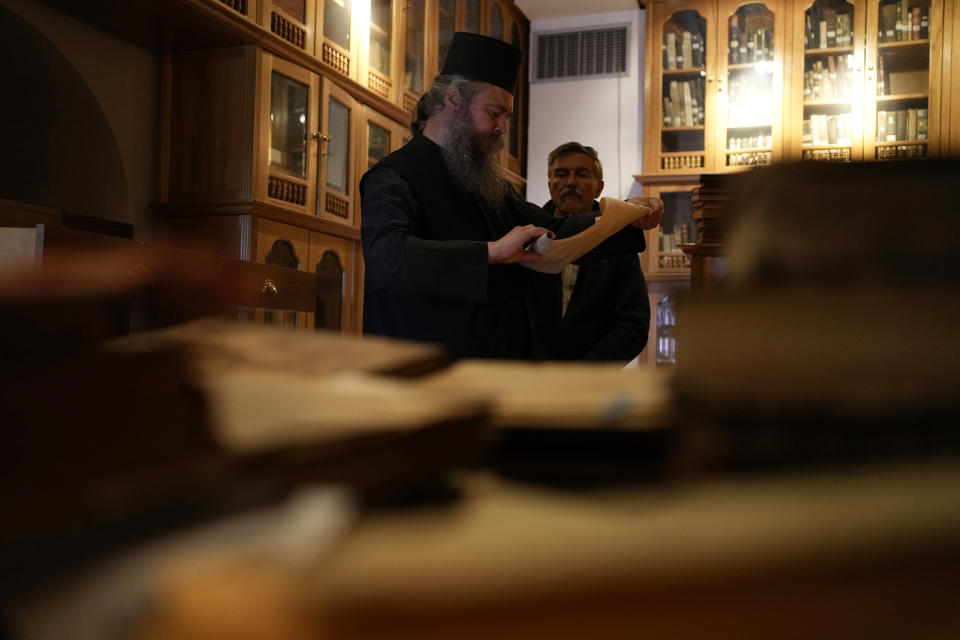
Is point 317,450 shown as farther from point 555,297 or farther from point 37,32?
point 37,32

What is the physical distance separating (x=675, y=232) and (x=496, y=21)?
6.62 feet

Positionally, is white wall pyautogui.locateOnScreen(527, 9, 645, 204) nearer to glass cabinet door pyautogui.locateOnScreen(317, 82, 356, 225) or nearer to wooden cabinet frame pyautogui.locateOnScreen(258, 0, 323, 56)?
glass cabinet door pyautogui.locateOnScreen(317, 82, 356, 225)

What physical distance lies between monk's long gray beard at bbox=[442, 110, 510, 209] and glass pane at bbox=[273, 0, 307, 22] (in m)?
1.78

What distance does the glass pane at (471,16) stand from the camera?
5164mm

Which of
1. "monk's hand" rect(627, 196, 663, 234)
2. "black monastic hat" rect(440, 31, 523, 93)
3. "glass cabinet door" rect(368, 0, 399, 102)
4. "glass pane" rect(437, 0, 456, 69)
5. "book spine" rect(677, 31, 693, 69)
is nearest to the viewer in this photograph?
"monk's hand" rect(627, 196, 663, 234)

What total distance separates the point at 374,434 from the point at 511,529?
0.04 meters

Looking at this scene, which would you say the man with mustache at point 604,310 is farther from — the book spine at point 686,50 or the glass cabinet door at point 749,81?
the book spine at point 686,50

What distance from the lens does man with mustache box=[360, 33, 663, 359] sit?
115 cm

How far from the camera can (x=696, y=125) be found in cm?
575

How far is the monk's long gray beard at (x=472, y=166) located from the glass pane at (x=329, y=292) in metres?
1.91

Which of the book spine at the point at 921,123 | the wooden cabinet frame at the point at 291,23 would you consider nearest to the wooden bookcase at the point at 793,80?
the book spine at the point at 921,123

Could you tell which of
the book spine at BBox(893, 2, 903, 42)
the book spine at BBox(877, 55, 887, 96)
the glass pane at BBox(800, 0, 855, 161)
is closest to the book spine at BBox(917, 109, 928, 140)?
the book spine at BBox(877, 55, 887, 96)

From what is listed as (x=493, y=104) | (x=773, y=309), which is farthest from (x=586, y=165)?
(x=773, y=309)

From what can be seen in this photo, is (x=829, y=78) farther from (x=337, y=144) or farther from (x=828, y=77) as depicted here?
(x=337, y=144)
